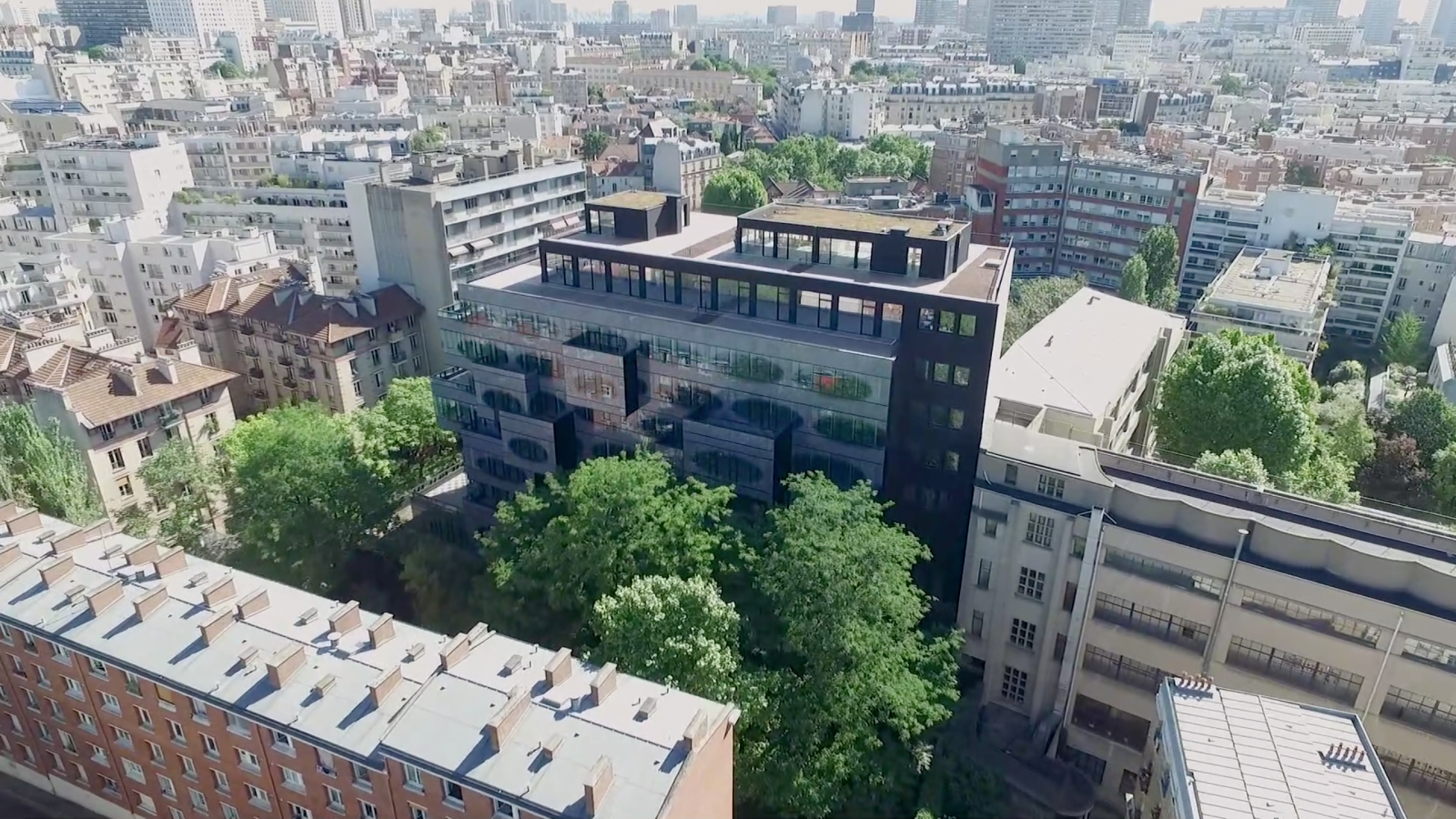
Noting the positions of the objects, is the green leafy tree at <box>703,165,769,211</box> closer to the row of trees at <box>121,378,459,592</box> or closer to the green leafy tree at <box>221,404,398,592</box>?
the row of trees at <box>121,378,459,592</box>

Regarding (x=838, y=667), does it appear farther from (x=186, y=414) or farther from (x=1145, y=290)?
(x=1145, y=290)

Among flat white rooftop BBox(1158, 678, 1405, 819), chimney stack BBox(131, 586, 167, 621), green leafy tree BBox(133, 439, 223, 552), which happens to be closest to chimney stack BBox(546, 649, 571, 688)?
chimney stack BBox(131, 586, 167, 621)

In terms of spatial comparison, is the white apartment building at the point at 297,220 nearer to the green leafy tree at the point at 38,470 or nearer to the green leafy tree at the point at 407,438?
the green leafy tree at the point at 407,438

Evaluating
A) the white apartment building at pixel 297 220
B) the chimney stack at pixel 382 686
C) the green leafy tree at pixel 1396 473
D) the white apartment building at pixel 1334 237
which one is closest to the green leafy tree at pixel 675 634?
A: the chimney stack at pixel 382 686

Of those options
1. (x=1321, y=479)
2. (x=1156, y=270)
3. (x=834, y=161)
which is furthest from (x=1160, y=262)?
(x=834, y=161)

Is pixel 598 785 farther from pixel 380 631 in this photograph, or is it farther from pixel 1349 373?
pixel 1349 373

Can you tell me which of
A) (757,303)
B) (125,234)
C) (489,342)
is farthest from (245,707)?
(125,234)

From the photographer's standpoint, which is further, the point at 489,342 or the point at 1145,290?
the point at 1145,290
